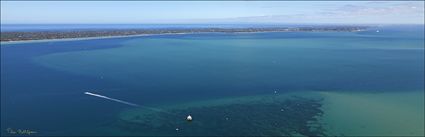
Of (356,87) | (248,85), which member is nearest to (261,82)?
(248,85)

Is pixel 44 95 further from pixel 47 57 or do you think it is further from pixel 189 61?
pixel 47 57

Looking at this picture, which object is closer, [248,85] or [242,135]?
[242,135]

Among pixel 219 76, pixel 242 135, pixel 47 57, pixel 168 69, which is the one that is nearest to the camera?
pixel 242 135

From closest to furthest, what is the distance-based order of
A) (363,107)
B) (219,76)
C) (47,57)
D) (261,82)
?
(363,107) → (261,82) → (219,76) → (47,57)
